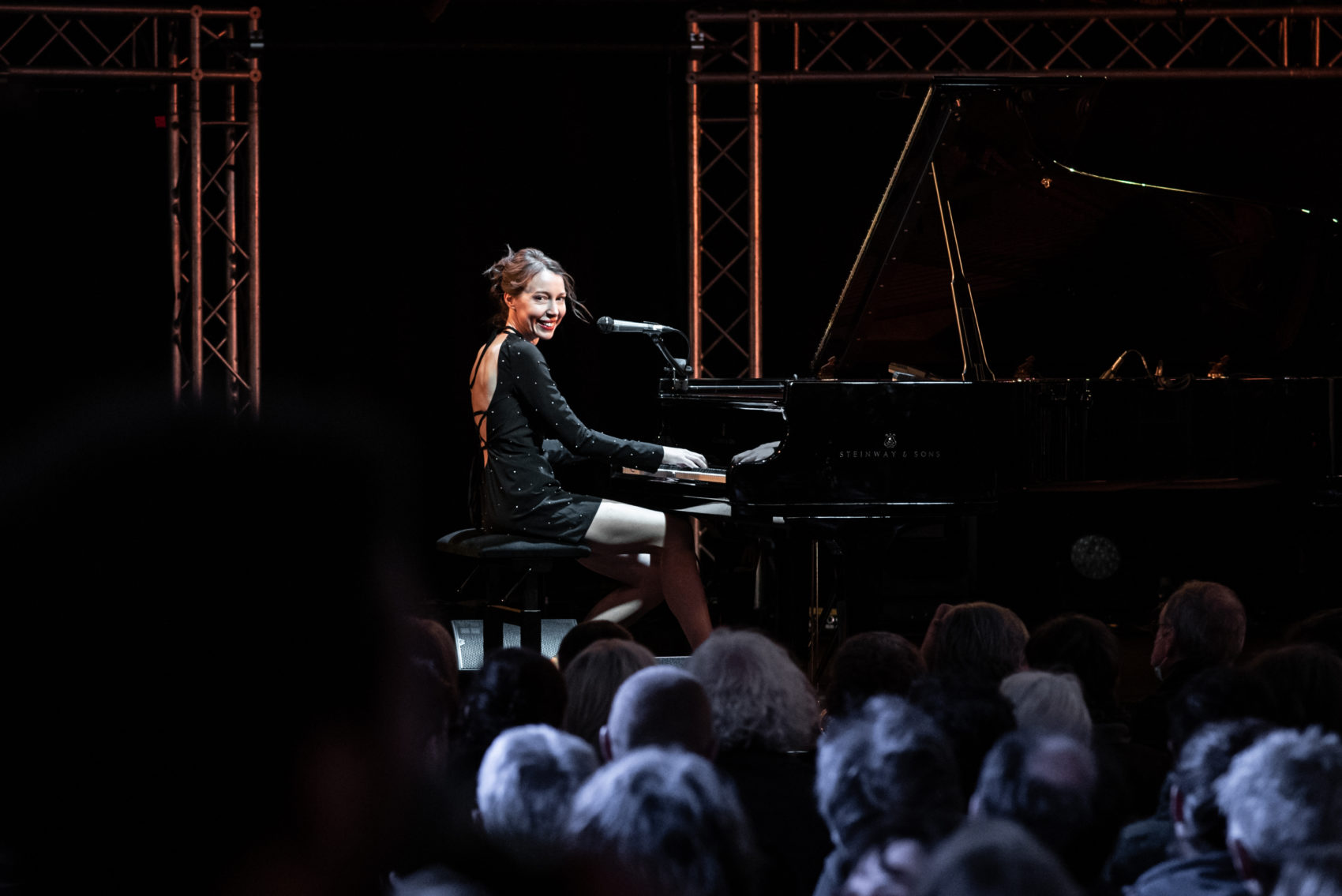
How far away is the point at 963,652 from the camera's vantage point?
3.48 meters

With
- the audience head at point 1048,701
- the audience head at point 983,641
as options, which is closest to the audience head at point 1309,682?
the audience head at point 1048,701

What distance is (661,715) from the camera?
2.33 m

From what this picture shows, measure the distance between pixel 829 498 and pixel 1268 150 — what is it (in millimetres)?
4335

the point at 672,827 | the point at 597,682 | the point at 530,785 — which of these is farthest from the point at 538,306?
the point at 672,827

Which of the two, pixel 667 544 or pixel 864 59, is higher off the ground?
pixel 864 59

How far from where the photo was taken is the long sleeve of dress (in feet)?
16.6

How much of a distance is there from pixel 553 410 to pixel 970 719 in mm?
2879

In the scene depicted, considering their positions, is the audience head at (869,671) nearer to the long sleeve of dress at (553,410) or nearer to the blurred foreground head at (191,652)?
the long sleeve of dress at (553,410)

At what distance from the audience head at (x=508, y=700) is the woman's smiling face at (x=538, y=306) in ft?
8.58

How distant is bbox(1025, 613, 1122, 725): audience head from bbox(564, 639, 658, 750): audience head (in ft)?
3.36

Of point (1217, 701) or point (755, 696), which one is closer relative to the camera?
point (1217, 701)

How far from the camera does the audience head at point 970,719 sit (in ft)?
8.00

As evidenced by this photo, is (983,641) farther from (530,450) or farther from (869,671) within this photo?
(530,450)

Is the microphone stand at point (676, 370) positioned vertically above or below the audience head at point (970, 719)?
above
